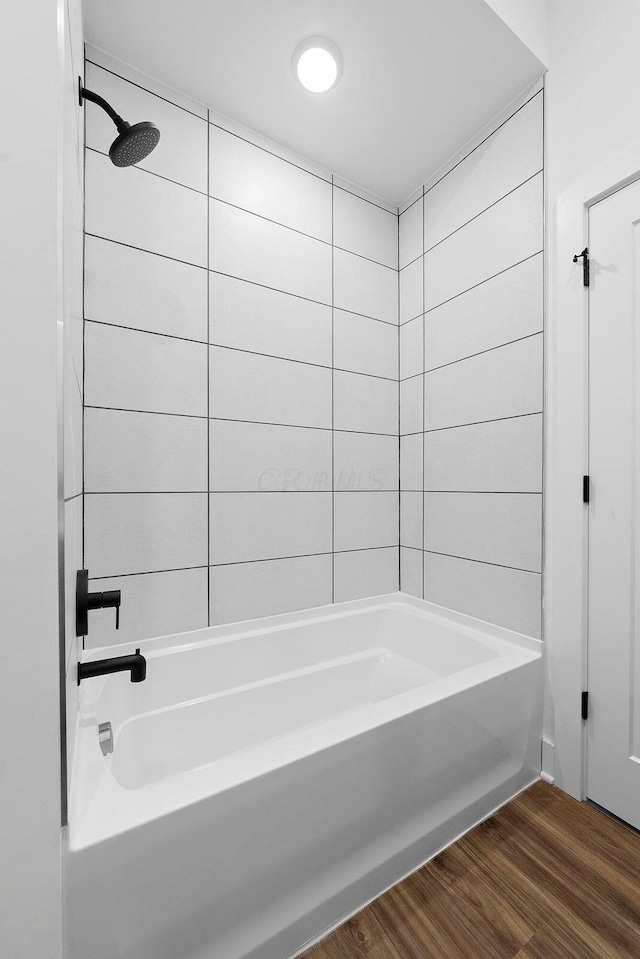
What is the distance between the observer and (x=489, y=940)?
1035mm

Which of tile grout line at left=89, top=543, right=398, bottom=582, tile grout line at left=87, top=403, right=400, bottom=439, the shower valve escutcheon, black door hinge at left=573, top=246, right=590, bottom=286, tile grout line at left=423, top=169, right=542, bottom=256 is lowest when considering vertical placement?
tile grout line at left=89, top=543, right=398, bottom=582

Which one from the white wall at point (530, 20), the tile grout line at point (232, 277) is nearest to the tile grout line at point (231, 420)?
the tile grout line at point (232, 277)

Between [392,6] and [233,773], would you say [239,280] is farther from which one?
[233,773]

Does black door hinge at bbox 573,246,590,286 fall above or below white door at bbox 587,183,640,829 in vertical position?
above

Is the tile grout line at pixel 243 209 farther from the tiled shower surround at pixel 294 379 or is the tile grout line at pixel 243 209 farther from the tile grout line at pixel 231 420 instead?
the tile grout line at pixel 231 420

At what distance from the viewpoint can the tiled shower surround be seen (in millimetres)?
1543

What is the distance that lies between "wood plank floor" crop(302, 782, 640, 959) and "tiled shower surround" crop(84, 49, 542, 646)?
65cm

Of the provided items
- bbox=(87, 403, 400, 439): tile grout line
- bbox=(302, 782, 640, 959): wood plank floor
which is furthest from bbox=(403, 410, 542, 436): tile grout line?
bbox=(302, 782, 640, 959): wood plank floor

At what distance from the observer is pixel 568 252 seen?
151 centimetres

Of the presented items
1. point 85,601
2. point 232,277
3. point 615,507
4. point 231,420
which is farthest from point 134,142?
point 615,507

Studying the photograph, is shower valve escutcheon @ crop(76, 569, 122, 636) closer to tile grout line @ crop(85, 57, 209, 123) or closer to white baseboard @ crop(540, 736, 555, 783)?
white baseboard @ crop(540, 736, 555, 783)

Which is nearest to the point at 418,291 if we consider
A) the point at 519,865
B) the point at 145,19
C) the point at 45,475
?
the point at 145,19

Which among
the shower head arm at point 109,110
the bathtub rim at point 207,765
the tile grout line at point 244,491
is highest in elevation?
the shower head arm at point 109,110

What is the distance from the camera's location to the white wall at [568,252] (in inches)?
55.1
